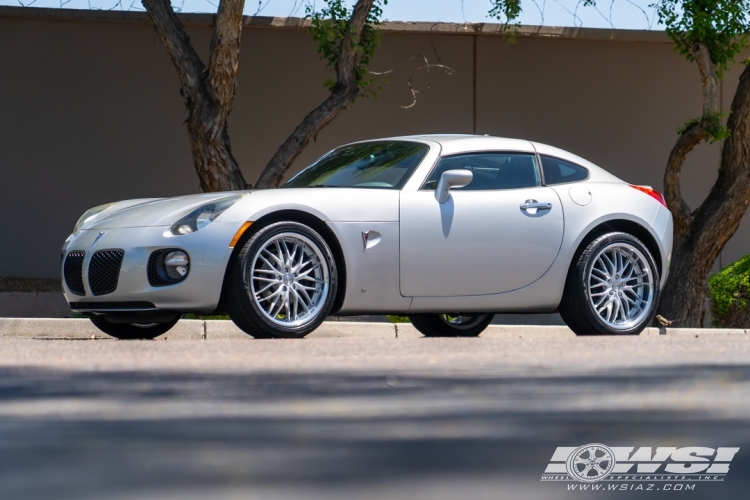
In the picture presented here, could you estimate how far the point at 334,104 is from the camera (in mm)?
11859

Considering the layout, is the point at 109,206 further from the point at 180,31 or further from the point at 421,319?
the point at 180,31

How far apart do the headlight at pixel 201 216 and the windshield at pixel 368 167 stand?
37.5 inches

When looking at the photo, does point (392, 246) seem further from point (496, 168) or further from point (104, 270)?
point (104, 270)

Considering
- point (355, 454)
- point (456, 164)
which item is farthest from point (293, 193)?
point (355, 454)

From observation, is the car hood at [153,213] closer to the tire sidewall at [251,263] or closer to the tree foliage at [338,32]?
the tire sidewall at [251,263]

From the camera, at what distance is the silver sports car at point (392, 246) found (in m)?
6.32

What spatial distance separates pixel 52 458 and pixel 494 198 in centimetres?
474

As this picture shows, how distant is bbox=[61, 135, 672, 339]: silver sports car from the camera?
632cm

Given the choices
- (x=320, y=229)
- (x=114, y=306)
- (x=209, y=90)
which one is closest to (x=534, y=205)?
(x=320, y=229)

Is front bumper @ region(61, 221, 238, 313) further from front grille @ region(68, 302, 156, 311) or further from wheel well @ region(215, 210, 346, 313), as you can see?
wheel well @ region(215, 210, 346, 313)

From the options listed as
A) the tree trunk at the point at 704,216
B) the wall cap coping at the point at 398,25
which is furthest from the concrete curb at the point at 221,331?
the wall cap coping at the point at 398,25

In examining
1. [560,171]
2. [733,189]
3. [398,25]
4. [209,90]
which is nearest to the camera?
[560,171]

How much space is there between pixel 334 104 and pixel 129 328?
195 inches

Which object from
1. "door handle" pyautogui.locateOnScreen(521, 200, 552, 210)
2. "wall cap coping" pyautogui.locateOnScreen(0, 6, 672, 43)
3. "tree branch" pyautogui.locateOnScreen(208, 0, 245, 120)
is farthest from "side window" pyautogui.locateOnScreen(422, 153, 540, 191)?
"wall cap coping" pyautogui.locateOnScreen(0, 6, 672, 43)
